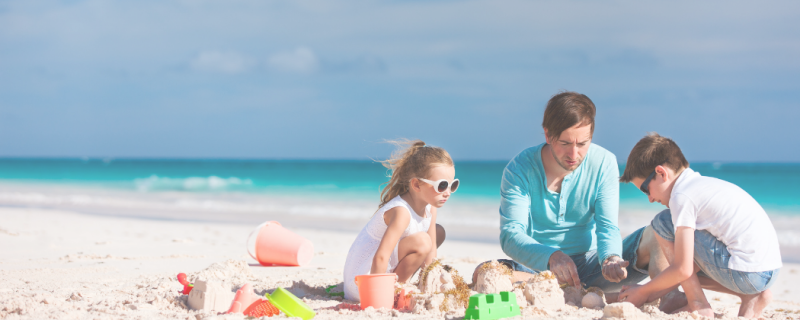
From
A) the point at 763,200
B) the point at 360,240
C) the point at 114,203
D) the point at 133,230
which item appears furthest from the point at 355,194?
the point at 360,240

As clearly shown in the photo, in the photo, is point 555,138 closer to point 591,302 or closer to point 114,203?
point 591,302

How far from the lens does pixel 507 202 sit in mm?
3354

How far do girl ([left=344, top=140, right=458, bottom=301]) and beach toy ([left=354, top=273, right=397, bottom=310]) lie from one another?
258 millimetres

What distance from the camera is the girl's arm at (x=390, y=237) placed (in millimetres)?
3025

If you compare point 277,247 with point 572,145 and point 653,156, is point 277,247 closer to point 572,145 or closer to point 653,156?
point 572,145

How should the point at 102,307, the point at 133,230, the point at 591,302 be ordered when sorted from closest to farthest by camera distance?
the point at 102,307 → the point at 591,302 → the point at 133,230

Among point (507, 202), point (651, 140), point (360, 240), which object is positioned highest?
point (651, 140)

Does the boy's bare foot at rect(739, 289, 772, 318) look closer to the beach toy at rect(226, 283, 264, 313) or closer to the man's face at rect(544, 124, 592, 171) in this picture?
the man's face at rect(544, 124, 592, 171)

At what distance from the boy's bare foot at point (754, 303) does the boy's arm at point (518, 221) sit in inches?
38.4

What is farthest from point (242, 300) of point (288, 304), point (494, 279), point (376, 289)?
point (494, 279)

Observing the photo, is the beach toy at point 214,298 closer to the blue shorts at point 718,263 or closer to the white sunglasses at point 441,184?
the white sunglasses at point 441,184

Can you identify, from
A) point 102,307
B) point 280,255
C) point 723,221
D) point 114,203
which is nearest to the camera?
point 723,221

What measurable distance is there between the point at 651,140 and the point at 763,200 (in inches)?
612

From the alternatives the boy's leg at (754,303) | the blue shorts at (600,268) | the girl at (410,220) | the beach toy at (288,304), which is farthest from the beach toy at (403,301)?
the boy's leg at (754,303)
